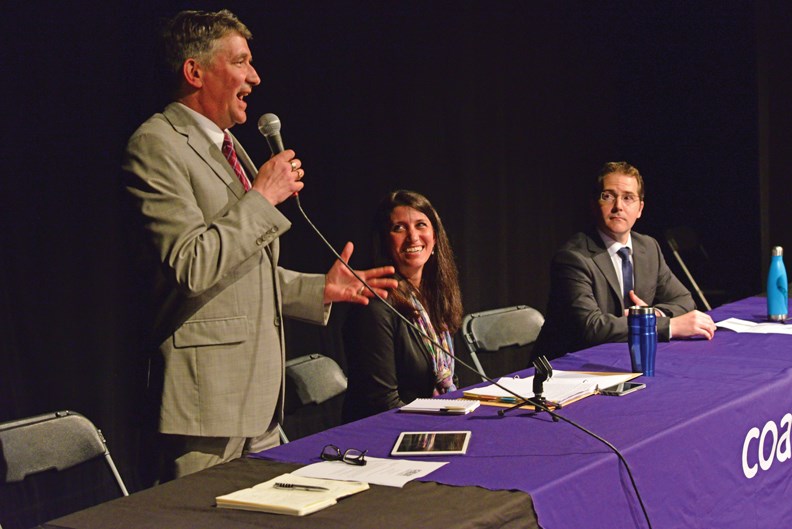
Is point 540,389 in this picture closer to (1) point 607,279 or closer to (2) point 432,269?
(2) point 432,269

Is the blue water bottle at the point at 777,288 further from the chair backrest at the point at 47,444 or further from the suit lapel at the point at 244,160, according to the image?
the chair backrest at the point at 47,444

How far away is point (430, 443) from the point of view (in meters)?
1.74

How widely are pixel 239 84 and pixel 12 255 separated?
1650 mm

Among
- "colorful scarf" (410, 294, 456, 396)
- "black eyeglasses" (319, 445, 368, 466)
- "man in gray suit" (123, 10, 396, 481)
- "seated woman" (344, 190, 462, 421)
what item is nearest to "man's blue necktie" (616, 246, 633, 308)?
"seated woman" (344, 190, 462, 421)

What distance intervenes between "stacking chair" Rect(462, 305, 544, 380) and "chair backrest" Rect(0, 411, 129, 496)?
153cm

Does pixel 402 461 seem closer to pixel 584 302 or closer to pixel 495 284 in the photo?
pixel 584 302

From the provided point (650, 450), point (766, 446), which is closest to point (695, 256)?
point (766, 446)

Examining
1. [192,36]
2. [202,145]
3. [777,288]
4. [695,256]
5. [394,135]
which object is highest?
[192,36]

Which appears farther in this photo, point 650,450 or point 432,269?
point 432,269

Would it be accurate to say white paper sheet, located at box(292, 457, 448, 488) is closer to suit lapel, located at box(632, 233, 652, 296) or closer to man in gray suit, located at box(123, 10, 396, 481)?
man in gray suit, located at box(123, 10, 396, 481)

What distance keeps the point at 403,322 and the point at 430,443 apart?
101cm

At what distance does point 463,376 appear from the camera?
5.29m

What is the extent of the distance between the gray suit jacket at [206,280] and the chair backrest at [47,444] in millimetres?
372

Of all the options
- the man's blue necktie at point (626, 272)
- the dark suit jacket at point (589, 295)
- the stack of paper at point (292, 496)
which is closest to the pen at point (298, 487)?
the stack of paper at point (292, 496)
